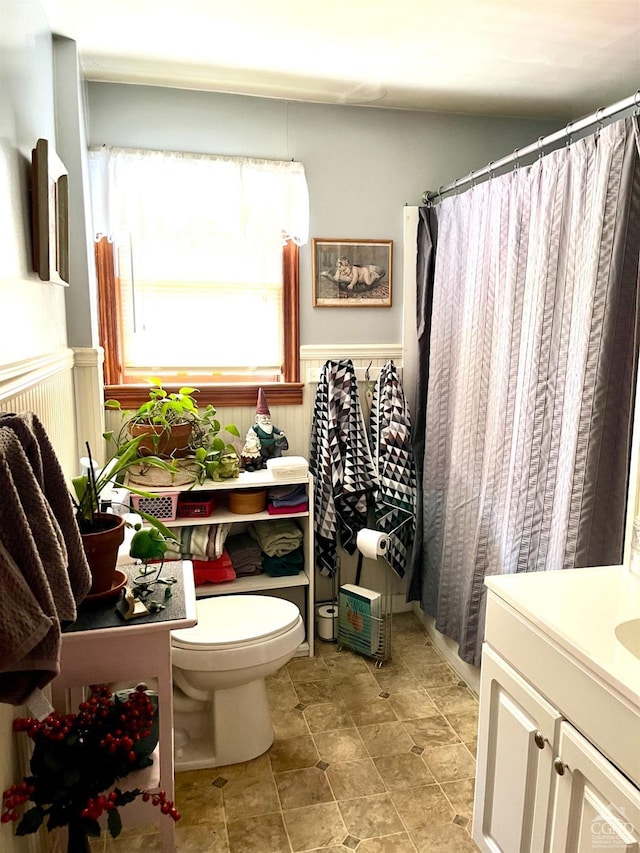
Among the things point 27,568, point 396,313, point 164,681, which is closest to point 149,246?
point 396,313

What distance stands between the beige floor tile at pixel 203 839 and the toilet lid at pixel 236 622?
0.50m

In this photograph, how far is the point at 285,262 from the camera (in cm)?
281

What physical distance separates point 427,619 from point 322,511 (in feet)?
2.45

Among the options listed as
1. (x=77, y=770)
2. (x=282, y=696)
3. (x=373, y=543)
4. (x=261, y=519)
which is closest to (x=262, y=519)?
(x=261, y=519)

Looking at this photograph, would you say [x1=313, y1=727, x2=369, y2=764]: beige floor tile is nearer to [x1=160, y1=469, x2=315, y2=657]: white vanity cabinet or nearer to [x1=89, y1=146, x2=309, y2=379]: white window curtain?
[x1=160, y1=469, x2=315, y2=657]: white vanity cabinet

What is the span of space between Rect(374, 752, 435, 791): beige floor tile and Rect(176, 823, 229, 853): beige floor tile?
531mm

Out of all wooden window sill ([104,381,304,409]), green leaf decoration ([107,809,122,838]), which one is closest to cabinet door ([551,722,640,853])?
green leaf decoration ([107,809,122,838])

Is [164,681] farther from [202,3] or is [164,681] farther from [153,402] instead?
[202,3]

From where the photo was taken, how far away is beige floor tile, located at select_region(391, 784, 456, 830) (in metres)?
1.85

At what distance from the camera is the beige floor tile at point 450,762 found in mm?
2039

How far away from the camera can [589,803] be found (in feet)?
3.89

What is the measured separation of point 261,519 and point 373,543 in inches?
18.7

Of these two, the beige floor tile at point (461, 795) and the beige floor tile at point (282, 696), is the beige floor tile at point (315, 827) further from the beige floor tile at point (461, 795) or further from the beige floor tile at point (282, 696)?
the beige floor tile at point (282, 696)

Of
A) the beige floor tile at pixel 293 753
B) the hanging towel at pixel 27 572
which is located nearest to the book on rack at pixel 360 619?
the beige floor tile at pixel 293 753
